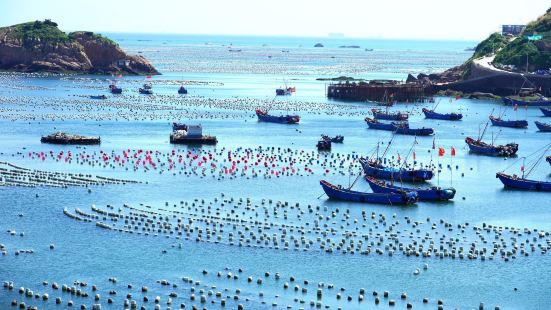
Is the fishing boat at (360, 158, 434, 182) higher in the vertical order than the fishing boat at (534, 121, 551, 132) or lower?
higher

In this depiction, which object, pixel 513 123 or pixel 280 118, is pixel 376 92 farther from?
pixel 280 118

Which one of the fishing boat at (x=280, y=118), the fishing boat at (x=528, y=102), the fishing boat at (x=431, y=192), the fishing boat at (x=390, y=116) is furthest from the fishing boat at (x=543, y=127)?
the fishing boat at (x=431, y=192)

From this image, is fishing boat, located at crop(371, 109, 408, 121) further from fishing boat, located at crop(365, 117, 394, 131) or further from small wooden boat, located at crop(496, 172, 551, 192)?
small wooden boat, located at crop(496, 172, 551, 192)

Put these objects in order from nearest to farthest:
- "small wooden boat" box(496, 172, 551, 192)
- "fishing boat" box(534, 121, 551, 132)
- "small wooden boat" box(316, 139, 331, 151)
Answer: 1. "small wooden boat" box(496, 172, 551, 192)
2. "small wooden boat" box(316, 139, 331, 151)
3. "fishing boat" box(534, 121, 551, 132)

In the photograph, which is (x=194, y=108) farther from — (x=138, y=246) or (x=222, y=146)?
(x=138, y=246)

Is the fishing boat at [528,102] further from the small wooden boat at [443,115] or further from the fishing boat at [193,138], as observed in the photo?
the fishing boat at [193,138]

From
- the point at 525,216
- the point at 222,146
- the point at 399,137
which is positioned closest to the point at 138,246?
the point at 525,216

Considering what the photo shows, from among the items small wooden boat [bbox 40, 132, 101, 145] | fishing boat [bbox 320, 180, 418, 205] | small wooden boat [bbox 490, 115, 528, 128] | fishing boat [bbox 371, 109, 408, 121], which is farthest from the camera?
fishing boat [bbox 371, 109, 408, 121]

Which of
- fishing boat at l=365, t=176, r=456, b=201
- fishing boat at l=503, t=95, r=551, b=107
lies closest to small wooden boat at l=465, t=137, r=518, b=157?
fishing boat at l=365, t=176, r=456, b=201

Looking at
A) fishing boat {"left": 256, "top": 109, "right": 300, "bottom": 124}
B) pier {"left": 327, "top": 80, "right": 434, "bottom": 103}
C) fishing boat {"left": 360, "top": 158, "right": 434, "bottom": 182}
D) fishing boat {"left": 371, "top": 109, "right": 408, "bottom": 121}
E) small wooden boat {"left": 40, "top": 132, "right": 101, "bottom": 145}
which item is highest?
fishing boat {"left": 360, "top": 158, "right": 434, "bottom": 182}
